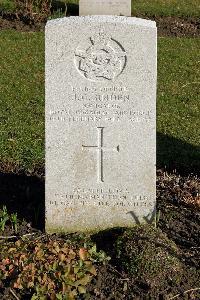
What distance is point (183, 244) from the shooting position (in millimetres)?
5188

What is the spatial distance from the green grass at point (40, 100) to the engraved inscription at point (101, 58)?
6.57 ft

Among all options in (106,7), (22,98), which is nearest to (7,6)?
(106,7)

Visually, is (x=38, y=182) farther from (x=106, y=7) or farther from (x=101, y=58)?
A: (x=106, y=7)

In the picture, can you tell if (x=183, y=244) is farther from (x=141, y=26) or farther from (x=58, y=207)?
(x=141, y=26)

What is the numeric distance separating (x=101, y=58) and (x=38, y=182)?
68.1 inches

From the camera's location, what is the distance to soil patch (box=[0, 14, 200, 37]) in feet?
40.9

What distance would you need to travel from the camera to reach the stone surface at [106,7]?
11828 millimetres

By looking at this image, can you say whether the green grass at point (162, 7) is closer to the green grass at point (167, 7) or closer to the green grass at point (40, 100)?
the green grass at point (167, 7)

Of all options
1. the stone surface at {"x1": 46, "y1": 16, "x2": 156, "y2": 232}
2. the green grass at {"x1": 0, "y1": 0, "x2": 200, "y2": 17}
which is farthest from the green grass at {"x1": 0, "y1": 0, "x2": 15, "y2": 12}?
the stone surface at {"x1": 46, "y1": 16, "x2": 156, "y2": 232}

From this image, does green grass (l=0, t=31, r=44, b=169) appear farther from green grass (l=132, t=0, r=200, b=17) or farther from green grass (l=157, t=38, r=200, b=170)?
green grass (l=132, t=0, r=200, b=17)

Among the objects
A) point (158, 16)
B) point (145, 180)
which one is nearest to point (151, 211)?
point (145, 180)

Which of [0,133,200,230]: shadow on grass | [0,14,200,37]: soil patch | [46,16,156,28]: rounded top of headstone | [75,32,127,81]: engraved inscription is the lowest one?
[0,133,200,230]: shadow on grass

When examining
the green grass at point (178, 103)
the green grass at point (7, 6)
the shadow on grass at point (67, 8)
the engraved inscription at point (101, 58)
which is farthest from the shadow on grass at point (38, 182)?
the green grass at point (7, 6)

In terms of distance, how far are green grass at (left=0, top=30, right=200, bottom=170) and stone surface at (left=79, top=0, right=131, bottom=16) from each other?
856 mm
